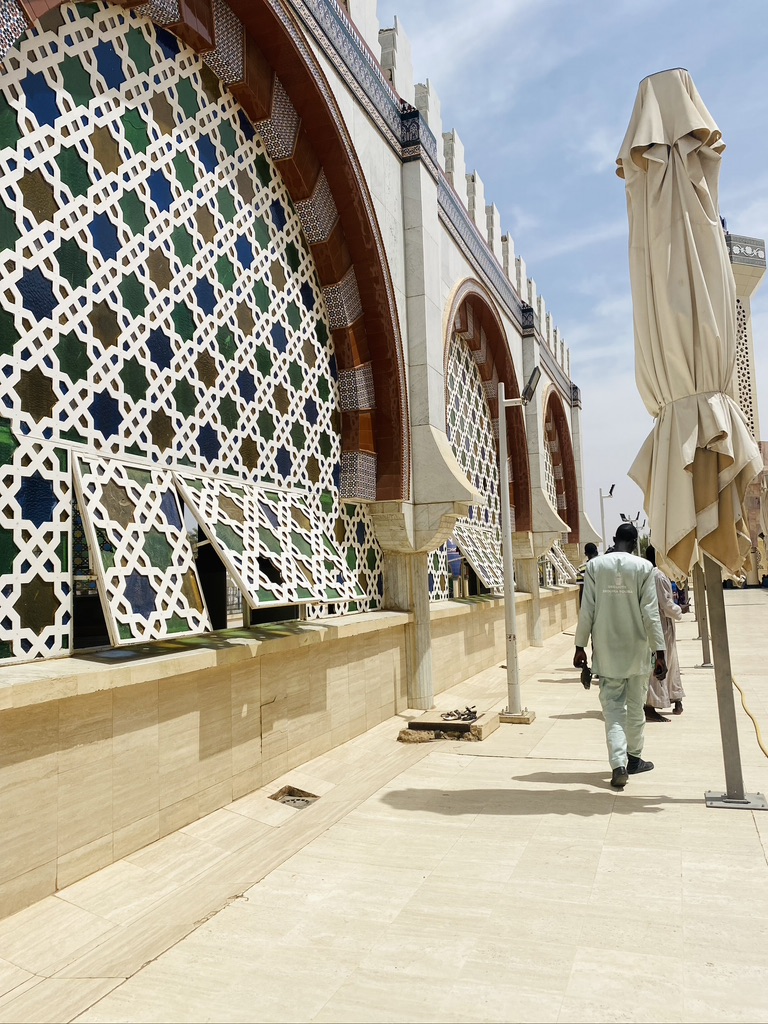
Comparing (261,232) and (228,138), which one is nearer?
(228,138)

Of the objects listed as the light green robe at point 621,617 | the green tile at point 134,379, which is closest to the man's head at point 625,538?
the light green robe at point 621,617

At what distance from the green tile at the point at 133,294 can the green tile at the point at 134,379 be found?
0.99 feet

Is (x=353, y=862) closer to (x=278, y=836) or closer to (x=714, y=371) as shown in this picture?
(x=278, y=836)

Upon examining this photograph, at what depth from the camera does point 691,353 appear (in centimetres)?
429

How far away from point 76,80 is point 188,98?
4.06 feet

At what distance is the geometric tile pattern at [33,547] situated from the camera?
3646 millimetres

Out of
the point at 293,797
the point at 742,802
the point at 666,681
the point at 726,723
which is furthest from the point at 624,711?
the point at 666,681

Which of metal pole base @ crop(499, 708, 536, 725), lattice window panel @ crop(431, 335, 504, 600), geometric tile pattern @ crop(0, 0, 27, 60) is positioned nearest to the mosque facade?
geometric tile pattern @ crop(0, 0, 27, 60)

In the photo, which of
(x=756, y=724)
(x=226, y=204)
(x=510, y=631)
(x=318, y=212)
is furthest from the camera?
(x=510, y=631)

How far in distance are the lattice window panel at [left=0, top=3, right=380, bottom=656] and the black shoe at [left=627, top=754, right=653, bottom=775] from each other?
3271mm

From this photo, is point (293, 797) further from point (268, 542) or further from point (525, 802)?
point (268, 542)

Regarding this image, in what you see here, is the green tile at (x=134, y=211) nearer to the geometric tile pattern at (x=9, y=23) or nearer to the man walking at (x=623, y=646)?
the geometric tile pattern at (x=9, y=23)

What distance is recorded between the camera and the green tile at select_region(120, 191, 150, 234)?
4.67 m

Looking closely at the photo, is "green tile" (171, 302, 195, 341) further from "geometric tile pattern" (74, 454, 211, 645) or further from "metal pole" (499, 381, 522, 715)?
"metal pole" (499, 381, 522, 715)
